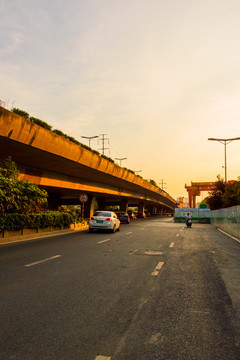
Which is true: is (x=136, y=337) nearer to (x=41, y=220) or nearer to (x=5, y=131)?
(x=5, y=131)

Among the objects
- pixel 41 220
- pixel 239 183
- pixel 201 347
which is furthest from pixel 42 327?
pixel 239 183

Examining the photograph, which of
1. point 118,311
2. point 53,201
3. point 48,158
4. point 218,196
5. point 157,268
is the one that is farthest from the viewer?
point 218,196

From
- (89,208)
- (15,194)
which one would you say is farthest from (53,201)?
(15,194)

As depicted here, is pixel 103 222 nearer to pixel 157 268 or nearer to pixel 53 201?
pixel 157 268

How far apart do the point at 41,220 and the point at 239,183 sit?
94.2ft

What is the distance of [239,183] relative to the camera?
1549 inches

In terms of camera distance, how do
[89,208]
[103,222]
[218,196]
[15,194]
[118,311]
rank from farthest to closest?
[218,196]
[89,208]
[103,222]
[15,194]
[118,311]

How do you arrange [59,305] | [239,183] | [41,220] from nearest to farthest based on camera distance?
[59,305], [41,220], [239,183]

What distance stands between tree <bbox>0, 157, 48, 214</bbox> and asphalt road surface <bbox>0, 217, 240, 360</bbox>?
799cm

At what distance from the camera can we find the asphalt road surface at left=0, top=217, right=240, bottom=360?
3.59 m

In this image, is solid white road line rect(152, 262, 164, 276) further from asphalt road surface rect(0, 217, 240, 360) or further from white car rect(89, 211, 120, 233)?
white car rect(89, 211, 120, 233)

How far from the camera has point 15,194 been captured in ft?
56.7

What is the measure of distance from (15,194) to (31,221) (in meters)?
1.85

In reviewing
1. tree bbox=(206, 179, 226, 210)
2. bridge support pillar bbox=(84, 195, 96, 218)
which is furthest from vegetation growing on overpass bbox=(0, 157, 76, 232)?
tree bbox=(206, 179, 226, 210)
